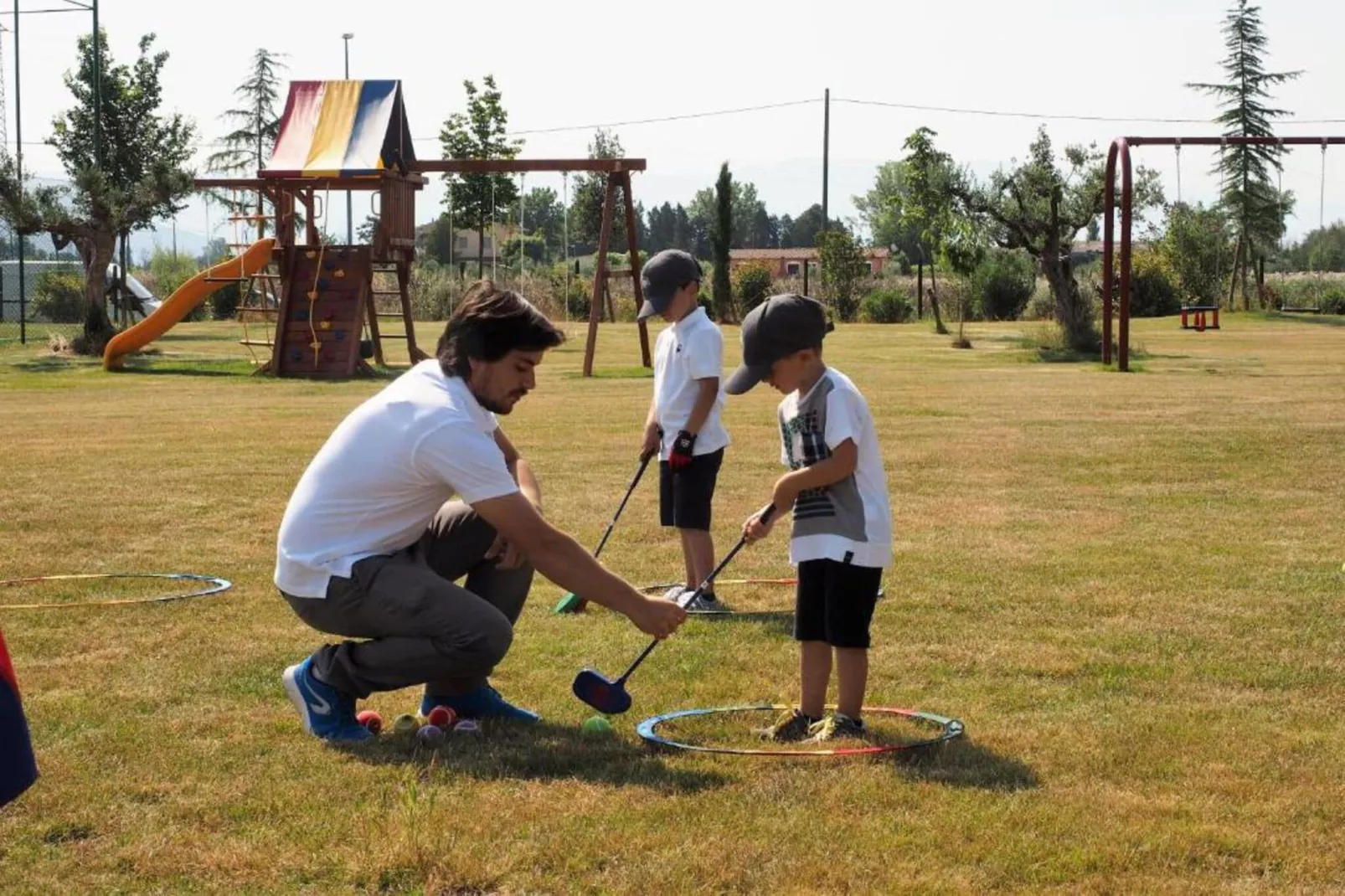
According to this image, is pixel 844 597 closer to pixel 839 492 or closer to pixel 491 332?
pixel 839 492

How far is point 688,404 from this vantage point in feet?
26.7

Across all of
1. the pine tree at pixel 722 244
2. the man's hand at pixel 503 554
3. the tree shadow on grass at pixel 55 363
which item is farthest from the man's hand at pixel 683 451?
the pine tree at pixel 722 244

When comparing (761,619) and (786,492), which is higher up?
(786,492)

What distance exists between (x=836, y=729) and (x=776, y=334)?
1304mm

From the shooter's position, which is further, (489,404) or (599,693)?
(599,693)

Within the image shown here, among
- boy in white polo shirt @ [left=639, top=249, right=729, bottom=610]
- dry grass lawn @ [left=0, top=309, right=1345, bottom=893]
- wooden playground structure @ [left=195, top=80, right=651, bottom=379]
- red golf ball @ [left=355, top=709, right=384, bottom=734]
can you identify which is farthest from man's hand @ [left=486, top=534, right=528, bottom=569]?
wooden playground structure @ [left=195, top=80, right=651, bottom=379]

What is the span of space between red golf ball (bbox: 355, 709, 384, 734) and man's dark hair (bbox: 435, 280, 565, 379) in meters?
1.21

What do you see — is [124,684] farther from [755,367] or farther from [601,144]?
[601,144]

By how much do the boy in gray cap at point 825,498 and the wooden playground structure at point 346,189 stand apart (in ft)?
63.6

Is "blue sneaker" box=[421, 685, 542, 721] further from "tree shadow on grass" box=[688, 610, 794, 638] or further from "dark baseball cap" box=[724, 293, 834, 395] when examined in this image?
"tree shadow on grass" box=[688, 610, 794, 638]

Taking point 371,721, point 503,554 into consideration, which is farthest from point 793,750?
point 371,721

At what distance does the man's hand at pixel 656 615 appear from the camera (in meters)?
5.12

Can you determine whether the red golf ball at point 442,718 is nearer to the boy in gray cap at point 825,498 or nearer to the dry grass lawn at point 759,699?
the dry grass lawn at point 759,699

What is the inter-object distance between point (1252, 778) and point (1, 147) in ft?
98.6
